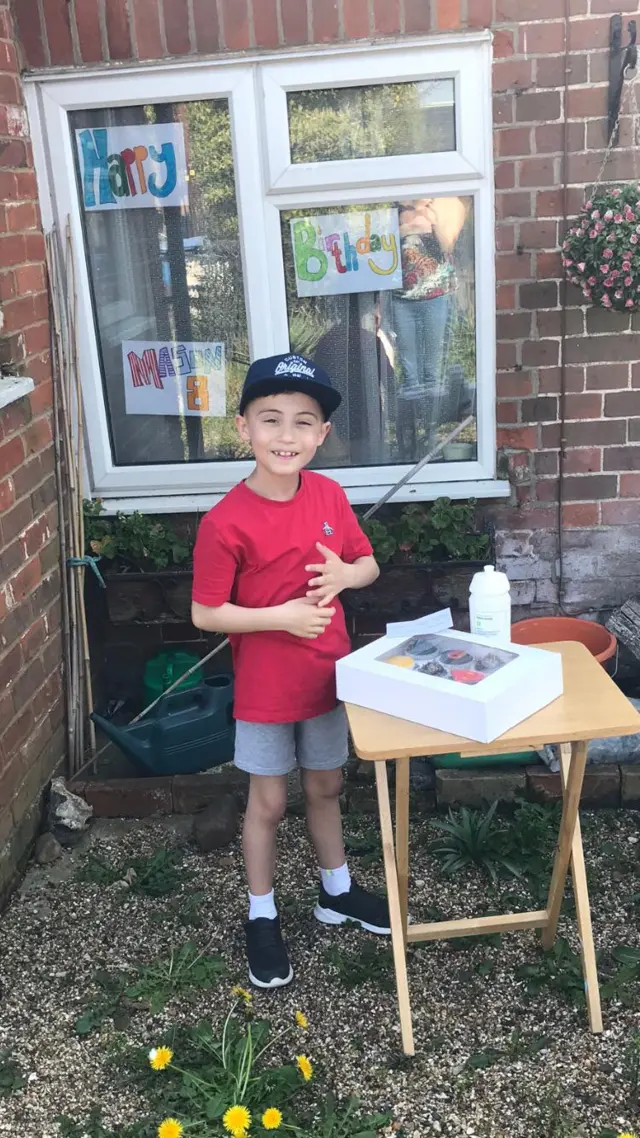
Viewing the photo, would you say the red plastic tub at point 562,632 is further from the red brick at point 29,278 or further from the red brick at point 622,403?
the red brick at point 29,278

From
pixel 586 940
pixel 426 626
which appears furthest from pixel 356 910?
pixel 426 626

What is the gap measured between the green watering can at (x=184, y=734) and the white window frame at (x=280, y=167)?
0.79m

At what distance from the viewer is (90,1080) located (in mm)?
2539

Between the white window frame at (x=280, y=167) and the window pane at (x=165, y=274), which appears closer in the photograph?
the white window frame at (x=280, y=167)

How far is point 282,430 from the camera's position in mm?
2471

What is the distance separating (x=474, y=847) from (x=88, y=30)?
3.16 metres

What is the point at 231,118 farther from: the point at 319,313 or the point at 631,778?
the point at 631,778

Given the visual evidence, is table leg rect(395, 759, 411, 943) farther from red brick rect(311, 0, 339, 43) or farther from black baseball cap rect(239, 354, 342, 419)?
red brick rect(311, 0, 339, 43)

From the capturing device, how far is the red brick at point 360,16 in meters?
3.47

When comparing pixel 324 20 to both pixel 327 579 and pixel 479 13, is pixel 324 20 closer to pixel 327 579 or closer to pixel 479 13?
pixel 479 13

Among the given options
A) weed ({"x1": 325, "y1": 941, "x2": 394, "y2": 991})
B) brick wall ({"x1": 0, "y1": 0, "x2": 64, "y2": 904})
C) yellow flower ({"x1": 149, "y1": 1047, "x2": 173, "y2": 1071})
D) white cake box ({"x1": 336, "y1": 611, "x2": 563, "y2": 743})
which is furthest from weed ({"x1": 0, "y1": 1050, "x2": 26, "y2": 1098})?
white cake box ({"x1": 336, "y1": 611, "x2": 563, "y2": 743})

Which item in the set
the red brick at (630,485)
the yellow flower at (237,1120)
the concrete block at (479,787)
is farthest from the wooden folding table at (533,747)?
the red brick at (630,485)

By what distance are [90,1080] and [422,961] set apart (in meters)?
0.96

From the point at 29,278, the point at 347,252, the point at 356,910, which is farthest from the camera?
the point at 347,252
